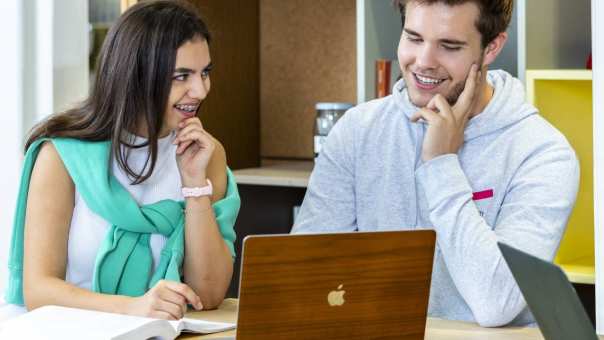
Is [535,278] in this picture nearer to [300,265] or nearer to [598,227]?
[300,265]

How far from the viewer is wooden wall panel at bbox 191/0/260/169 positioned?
325 centimetres

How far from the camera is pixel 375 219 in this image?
6.91 ft

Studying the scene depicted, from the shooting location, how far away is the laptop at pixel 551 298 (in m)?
1.13

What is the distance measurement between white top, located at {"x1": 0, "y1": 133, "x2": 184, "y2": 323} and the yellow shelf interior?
3.28 feet

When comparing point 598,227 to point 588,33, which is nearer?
point 598,227

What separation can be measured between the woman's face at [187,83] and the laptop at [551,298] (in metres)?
0.93

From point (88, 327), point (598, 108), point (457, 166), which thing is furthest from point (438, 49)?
point (88, 327)

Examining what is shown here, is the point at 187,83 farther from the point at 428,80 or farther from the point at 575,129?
the point at 575,129

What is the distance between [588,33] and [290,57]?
1.11m

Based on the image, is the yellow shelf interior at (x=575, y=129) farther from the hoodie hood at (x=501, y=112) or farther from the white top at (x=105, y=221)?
the white top at (x=105, y=221)

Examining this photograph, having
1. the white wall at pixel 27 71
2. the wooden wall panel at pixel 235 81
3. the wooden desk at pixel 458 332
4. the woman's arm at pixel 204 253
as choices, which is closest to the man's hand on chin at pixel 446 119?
the wooden desk at pixel 458 332

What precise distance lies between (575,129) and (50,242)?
1.43 m

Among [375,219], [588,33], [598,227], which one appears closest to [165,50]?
[375,219]

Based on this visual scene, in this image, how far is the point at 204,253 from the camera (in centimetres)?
201
